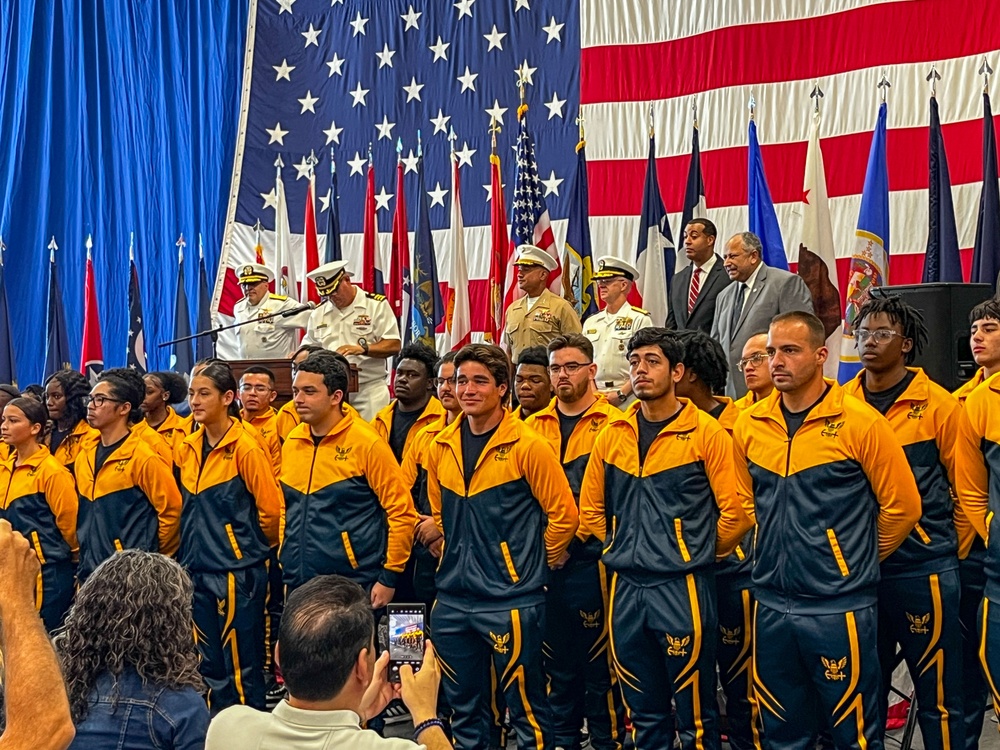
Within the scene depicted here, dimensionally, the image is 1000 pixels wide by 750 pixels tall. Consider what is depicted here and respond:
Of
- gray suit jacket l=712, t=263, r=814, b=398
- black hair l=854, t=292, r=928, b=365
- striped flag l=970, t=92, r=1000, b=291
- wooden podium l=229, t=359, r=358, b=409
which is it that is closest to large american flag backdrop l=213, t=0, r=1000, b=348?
striped flag l=970, t=92, r=1000, b=291

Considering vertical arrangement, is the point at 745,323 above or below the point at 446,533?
Answer: above

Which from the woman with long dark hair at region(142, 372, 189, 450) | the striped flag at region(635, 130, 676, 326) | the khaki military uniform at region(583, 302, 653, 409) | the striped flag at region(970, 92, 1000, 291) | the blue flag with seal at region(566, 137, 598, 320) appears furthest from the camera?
the blue flag with seal at region(566, 137, 598, 320)

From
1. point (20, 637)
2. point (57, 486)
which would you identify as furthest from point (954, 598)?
point (57, 486)

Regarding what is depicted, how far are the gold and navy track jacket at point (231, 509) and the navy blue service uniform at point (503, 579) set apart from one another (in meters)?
1.31

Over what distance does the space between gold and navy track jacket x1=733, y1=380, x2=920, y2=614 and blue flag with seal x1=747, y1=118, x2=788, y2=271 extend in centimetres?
398

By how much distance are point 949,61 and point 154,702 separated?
26.4 feet

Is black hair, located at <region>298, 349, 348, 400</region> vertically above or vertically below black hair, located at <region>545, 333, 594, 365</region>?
below

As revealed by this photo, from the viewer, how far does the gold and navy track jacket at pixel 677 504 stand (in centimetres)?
468

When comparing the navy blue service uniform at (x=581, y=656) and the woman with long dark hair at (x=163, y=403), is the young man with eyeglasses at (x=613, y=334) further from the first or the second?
the woman with long dark hair at (x=163, y=403)

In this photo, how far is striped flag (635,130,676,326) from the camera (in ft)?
28.2

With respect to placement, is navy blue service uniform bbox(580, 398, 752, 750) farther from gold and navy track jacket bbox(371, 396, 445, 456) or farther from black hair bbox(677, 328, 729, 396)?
gold and navy track jacket bbox(371, 396, 445, 456)

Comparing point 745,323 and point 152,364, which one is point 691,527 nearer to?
point 745,323

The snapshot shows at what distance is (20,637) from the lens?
1933 mm

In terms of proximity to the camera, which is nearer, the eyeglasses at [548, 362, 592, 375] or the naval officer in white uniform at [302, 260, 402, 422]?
the eyeglasses at [548, 362, 592, 375]
